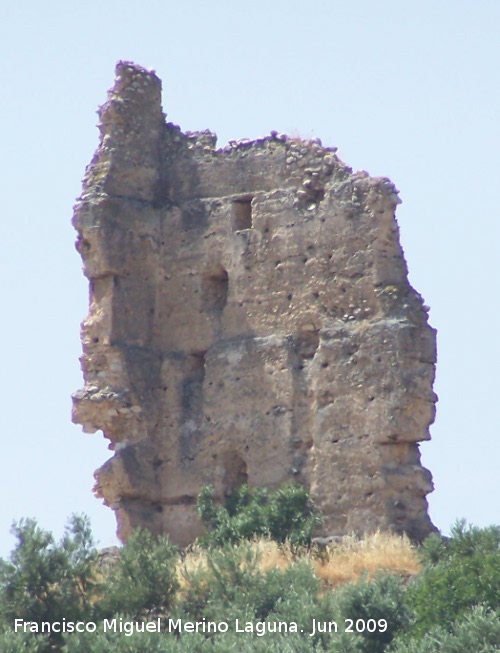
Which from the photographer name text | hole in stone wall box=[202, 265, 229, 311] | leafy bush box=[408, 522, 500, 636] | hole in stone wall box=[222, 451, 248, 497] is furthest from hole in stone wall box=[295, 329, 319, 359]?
the photographer name text

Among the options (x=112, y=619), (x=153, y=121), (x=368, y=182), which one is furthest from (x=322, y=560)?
(x=153, y=121)

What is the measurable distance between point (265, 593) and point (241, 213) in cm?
592

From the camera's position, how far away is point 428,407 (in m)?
26.1

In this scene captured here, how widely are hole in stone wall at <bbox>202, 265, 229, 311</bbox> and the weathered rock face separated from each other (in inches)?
0.9

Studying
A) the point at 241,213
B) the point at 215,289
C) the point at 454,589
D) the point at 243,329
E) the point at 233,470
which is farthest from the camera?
the point at 215,289

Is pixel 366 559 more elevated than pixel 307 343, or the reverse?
pixel 307 343

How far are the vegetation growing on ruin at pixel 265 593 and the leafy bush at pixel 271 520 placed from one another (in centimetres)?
31

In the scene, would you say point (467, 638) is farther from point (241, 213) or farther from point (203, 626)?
point (241, 213)

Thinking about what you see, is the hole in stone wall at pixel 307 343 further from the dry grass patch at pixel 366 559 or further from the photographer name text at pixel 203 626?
the photographer name text at pixel 203 626

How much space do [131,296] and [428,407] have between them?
13.4 ft

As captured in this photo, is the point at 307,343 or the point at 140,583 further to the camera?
the point at 307,343

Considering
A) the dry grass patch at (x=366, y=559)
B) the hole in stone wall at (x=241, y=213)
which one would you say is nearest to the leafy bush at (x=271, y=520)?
the dry grass patch at (x=366, y=559)

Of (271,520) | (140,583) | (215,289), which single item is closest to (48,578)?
(140,583)

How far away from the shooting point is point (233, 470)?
27312mm
